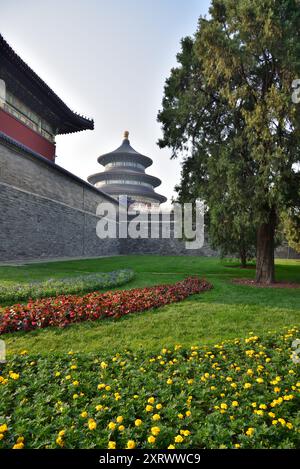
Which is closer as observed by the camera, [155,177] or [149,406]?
[149,406]

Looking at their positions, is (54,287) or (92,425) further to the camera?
(54,287)

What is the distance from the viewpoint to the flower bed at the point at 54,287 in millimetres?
7035

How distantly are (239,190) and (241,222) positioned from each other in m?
1.02

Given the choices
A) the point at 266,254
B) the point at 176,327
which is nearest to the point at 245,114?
the point at 266,254

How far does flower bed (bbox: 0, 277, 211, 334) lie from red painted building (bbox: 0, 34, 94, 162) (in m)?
12.7

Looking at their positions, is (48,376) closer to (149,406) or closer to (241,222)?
(149,406)

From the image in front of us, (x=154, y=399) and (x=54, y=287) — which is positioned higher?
(x=54, y=287)

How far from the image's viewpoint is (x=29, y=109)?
17.7 metres

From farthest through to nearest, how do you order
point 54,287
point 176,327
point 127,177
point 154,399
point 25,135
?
point 127,177 < point 25,135 < point 54,287 < point 176,327 < point 154,399

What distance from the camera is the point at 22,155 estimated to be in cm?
1540

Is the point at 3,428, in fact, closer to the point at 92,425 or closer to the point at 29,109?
the point at 92,425

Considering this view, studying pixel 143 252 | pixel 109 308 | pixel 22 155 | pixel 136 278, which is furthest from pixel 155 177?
pixel 109 308

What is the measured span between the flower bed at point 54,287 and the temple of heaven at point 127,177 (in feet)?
99.9

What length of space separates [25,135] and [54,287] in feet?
42.5
